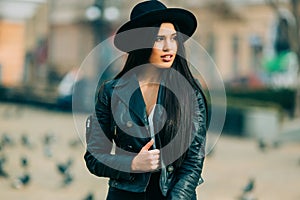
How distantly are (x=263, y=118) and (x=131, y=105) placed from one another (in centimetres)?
1294

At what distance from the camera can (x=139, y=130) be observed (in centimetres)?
233

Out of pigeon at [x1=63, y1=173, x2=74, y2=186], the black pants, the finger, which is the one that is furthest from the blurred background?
the finger

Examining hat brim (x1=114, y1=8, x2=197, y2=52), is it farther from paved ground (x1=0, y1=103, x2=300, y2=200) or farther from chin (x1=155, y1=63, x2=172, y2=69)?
paved ground (x1=0, y1=103, x2=300, y2=200)

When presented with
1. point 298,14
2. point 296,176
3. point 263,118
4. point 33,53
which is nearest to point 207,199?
point 296,176

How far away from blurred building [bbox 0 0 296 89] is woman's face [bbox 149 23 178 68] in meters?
15.0

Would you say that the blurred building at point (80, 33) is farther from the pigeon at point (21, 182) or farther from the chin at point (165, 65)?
the chin at point (165, 65)

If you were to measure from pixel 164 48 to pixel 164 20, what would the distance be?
116mm

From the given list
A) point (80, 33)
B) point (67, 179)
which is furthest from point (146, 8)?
point (80, 33)

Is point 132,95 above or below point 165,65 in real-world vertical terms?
below

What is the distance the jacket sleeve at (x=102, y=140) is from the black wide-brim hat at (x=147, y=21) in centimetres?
21

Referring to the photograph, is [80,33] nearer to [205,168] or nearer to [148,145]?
→ [205,168]

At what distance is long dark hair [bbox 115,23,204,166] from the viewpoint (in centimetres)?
234

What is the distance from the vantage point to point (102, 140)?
241cm

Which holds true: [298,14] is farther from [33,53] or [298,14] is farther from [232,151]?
[33,53]
